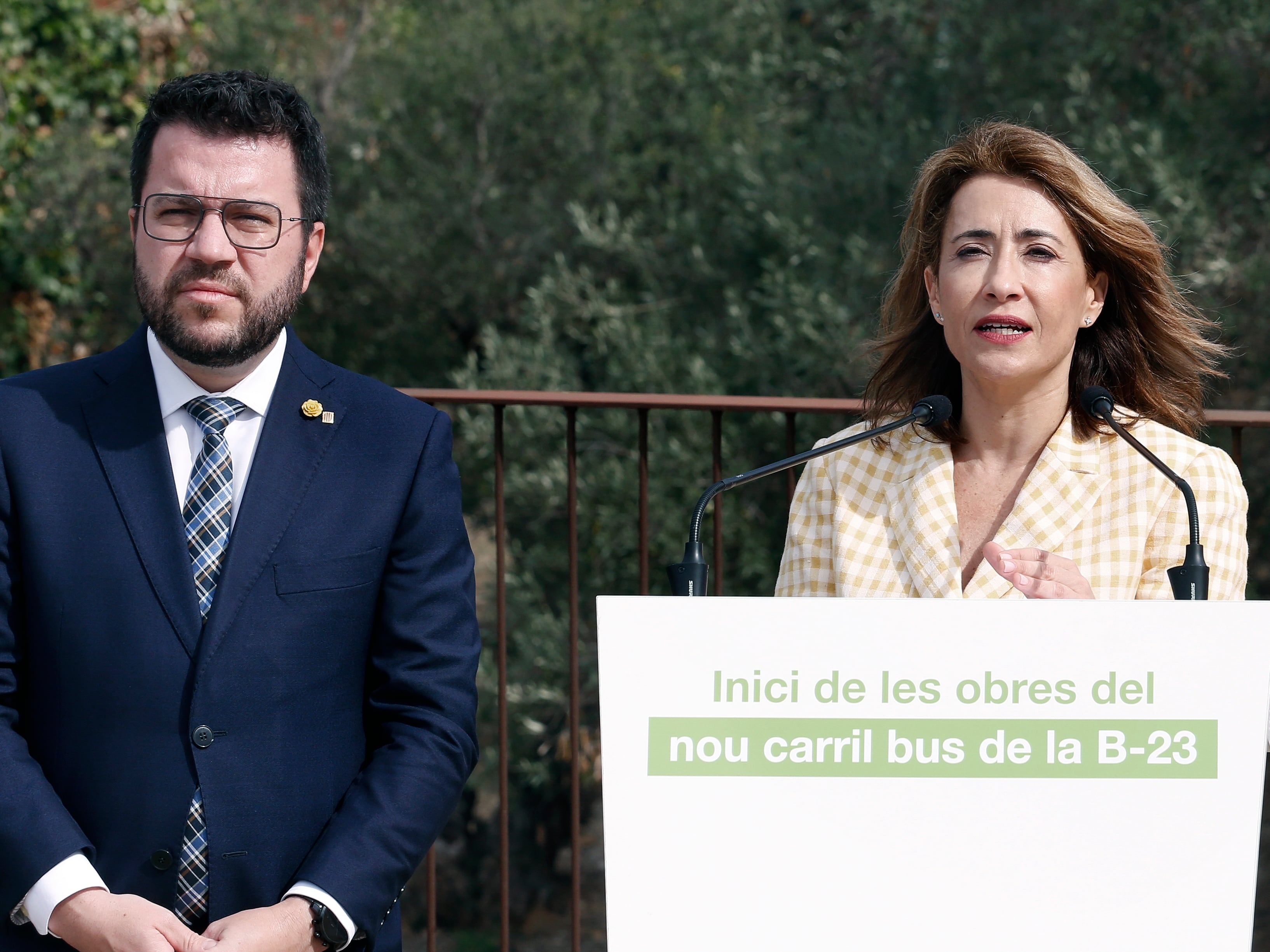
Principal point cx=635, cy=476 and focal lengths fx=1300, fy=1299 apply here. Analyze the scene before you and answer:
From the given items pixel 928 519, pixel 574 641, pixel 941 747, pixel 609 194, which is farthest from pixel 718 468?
pixel 609 194

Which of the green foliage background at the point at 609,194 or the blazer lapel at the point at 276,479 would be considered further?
the green foliage background at the point at 609,194

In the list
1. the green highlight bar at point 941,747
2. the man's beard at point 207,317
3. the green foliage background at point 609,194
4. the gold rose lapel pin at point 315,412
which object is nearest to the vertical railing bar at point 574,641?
the gold rose lapel pin at point 315,412

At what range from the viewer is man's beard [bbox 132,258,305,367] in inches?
74.5

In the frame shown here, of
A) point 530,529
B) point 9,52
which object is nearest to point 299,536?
point 530,529

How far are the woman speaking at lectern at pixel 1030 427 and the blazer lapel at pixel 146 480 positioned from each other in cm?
98

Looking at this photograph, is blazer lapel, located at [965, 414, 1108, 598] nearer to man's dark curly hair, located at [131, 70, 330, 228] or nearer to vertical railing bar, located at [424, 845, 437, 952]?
man's dark curly hair, located at [131, 70, 330, 228]

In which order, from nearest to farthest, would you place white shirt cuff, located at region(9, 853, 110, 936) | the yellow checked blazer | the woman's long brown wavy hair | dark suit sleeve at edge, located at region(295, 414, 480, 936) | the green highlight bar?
1. the green highlight bar
2. white shirt cuff, located at region(9, 853, 110, 936)
3. dark suit sleeve at edge, located at region(295, 414, 480, 936)
4. the yellow checked blazer
5. the woman's long brown wavy hair

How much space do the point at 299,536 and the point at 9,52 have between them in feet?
24.9

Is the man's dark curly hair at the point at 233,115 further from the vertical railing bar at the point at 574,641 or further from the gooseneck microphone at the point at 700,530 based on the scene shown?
the vertical railing bar at the point at 574,641

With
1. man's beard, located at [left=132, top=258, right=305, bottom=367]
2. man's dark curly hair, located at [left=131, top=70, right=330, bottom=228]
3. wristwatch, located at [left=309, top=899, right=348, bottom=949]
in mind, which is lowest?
wristwatch, located at [left=309, top=899, right=348, bottom=949]

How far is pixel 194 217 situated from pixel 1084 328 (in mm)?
1486

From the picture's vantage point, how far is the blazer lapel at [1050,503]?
6.75ft

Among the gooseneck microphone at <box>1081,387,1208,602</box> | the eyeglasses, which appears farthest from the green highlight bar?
the eyeglasses

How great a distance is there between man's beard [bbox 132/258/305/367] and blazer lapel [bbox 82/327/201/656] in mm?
98
